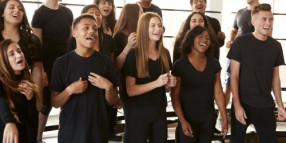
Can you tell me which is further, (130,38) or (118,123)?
(118,123)

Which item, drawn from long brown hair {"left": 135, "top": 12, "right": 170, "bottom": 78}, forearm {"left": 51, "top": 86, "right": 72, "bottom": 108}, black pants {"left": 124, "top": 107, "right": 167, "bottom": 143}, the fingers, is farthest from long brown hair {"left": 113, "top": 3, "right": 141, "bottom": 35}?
forearm {"left": 51, "top": 86, "right": 72, "bottom": 108}

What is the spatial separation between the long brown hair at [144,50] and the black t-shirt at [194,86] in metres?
0.15

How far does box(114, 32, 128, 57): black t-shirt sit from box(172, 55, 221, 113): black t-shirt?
1.74 ft

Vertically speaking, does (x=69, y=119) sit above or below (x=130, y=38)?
below

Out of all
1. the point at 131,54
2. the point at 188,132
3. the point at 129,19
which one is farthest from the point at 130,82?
the point at 129,19

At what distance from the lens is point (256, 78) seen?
10.9 ft

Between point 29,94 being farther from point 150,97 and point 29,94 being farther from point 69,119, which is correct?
point 150,97

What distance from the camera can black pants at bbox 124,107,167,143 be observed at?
3.06 meters

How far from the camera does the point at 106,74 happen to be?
2713mm

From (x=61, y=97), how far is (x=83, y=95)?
14cm

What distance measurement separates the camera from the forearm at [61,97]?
2.59 meters

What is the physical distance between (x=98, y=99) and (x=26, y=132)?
48 centimetres

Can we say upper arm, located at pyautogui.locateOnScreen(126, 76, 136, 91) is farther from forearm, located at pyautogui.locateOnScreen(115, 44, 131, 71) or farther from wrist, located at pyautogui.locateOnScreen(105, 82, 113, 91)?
wrist, located at pyautogui.locateOnScreen(105, 82, 113, 91)

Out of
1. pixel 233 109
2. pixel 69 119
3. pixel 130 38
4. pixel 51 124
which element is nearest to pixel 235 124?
pixel 233 109
